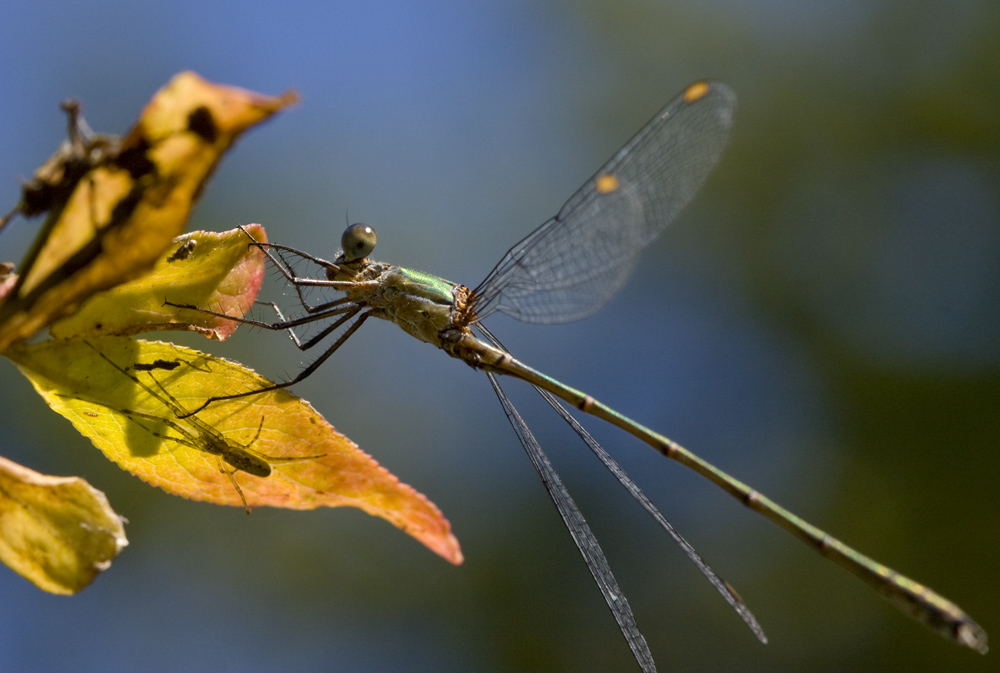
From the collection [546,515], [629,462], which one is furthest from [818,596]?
[546,515]

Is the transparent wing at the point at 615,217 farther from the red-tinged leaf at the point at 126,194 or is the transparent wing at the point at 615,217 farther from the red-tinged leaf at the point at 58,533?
the red-tinged leaf at the point at 126,194

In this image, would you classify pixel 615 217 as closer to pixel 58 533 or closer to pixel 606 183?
pixel 606 183

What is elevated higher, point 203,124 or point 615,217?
point 615,217

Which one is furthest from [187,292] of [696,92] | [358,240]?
[696,92]

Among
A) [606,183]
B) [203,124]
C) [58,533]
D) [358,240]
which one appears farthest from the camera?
[606,183]

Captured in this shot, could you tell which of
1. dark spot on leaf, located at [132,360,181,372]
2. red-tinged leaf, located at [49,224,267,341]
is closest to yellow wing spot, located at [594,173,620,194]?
red-tinged leaf, located at [49,224,267,341]

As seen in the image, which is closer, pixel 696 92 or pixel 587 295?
pixel 696 92

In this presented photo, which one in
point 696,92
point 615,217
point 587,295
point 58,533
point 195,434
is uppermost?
point 696,92

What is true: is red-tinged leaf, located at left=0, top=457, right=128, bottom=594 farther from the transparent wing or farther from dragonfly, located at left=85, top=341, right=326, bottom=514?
the transparent wing
